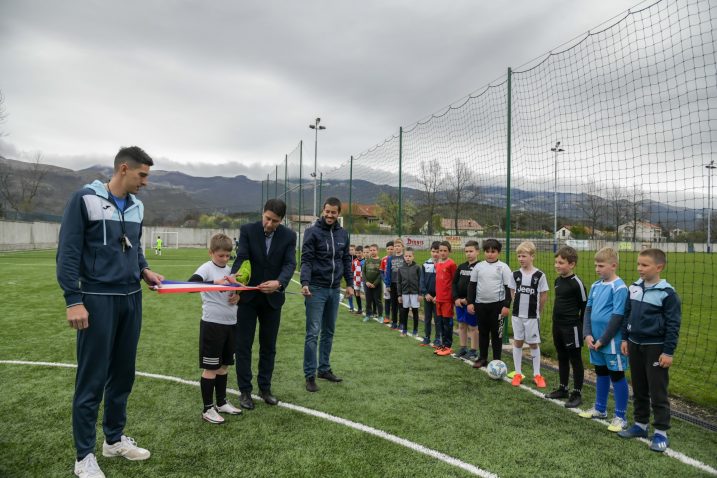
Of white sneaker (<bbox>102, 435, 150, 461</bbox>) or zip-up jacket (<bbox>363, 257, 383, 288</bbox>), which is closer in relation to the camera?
white sneaker (<bbox>102, 435, 150, 461</bbox>)

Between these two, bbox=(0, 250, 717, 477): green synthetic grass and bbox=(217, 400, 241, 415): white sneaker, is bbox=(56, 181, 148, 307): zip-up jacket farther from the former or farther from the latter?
bbox=(217, 400, 241, 415): white sneaker

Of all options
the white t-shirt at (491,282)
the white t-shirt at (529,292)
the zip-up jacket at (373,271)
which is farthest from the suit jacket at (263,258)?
the zip-up jacket at (373,271)

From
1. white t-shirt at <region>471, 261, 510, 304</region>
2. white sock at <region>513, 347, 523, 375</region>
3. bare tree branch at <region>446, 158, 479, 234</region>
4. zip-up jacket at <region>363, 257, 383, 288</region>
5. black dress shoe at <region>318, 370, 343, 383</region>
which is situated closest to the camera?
black dress shoe at <region>318, 370, 343, 383</region>

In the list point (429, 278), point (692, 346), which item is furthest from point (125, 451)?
point (692, 346)

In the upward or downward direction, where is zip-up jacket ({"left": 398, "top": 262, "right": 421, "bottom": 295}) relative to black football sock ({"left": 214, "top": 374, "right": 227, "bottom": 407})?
upward

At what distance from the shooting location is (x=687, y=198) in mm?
Answer: 5098

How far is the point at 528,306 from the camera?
5352mm

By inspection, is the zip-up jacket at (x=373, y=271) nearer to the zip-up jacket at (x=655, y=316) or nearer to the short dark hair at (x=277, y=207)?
the short dark hair at (x=277, y=207)

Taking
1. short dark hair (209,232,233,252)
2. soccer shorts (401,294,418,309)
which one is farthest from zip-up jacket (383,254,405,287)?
short dark hair (209,232,233,252)

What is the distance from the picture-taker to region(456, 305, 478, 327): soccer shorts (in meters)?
6.36

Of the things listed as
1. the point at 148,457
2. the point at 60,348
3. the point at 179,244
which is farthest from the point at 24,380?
the point at 179,244

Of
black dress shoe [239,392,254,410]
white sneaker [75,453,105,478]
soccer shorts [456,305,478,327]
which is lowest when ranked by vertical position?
black dress shoe [239,392,254,410]

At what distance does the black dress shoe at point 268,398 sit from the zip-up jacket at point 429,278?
3.56m

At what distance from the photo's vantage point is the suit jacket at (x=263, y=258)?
4398 millimetres
